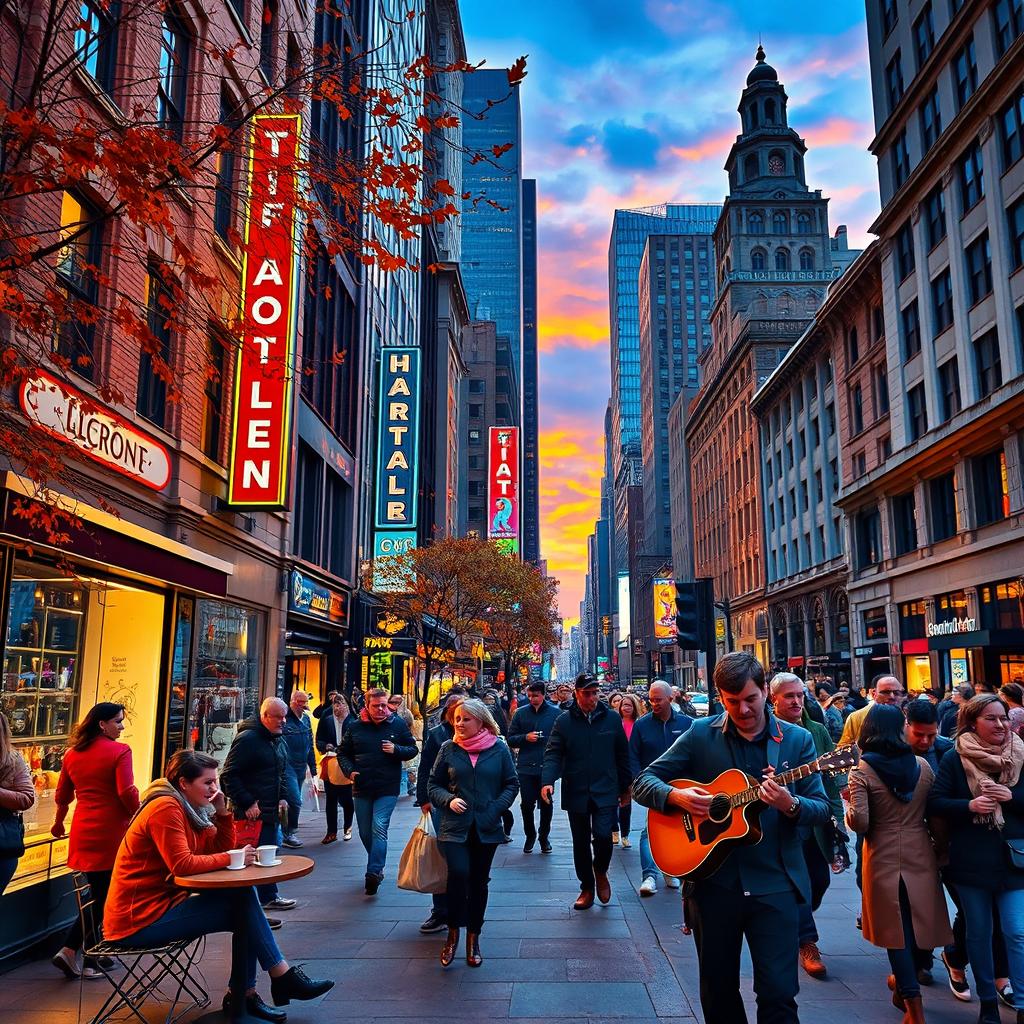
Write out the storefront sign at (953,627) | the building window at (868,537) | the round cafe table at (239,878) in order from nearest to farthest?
the round cafe table at (239,878)
the storefront sign at (953,627)
the building window at (868,537)

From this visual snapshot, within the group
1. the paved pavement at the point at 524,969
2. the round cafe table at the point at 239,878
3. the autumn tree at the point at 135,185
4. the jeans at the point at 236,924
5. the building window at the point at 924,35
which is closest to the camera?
the round cafe table at the point at 239,878

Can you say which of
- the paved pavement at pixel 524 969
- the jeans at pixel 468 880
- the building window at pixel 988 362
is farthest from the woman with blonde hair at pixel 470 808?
the building window at pixel 988 362

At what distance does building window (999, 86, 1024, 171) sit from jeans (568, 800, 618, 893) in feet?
91.0

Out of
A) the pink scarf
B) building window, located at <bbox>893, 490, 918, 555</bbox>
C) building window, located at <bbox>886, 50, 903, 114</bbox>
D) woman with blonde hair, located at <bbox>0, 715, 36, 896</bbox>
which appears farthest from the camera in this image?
building window, located at <bbox>893, 490, 918, 555</bbox>

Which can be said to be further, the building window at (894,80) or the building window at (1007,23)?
the building window at (894,80)

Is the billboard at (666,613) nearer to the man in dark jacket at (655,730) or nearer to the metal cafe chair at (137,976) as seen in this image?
the man in dark jacket at (655,730)

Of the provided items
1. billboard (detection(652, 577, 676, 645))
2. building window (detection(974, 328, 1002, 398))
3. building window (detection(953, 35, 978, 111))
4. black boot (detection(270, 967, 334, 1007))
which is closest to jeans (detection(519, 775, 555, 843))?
black boot (detection(270, 967, 334, 1007))

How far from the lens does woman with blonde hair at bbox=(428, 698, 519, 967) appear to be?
6980 mm

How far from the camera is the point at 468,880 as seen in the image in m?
7.06

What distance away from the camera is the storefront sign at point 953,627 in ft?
98.5

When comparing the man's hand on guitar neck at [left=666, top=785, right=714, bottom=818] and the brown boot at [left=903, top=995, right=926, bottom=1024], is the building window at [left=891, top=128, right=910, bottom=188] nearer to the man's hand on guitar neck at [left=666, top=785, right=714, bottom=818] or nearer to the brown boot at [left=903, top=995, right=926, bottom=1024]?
the brown boot at [left=903, top=995, right=926, bottom=1024]

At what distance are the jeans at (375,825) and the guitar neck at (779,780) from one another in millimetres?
6140

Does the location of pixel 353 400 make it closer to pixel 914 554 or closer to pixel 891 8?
pixel 914 554

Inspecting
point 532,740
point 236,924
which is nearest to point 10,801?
point 236,924
